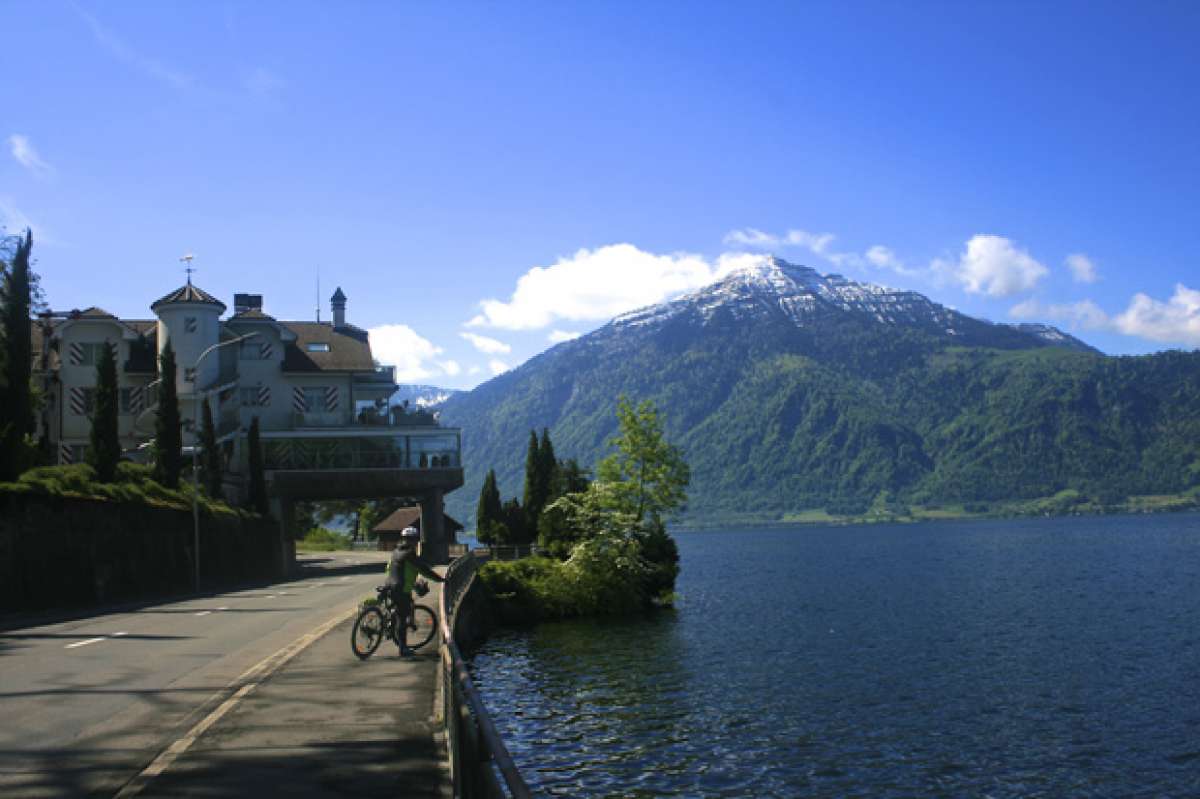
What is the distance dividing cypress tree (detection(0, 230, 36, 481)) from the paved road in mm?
5452

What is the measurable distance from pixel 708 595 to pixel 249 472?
30.0m

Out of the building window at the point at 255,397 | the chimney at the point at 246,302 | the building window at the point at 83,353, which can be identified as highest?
the chimney at the point at 246,302

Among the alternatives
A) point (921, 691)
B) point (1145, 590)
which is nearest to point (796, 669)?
point (921, 691)

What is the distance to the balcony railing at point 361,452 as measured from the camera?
63938mm

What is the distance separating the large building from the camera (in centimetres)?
6406

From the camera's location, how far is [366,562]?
7112 centimetres

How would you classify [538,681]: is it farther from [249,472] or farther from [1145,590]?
[1145,590]

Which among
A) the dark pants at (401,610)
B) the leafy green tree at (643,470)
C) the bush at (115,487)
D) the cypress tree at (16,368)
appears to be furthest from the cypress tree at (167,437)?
the dark pants at (401,610)

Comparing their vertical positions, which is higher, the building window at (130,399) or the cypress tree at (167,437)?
the building window at (130,399)

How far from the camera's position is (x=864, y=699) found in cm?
2936

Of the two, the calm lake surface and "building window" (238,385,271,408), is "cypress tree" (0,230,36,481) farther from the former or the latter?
"building window" (238,385,271,408)

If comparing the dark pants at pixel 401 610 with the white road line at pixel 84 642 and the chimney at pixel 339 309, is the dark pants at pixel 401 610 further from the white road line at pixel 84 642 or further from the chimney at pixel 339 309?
the chimney at pixel 339 309

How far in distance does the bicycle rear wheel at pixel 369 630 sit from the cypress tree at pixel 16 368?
15.5 metres

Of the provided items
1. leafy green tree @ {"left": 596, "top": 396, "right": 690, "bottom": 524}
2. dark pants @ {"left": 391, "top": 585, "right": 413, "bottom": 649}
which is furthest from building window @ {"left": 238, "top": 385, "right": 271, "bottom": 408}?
dark pants @ {"left": 391, "top": 585, "right": 413, "bottom": 649}
